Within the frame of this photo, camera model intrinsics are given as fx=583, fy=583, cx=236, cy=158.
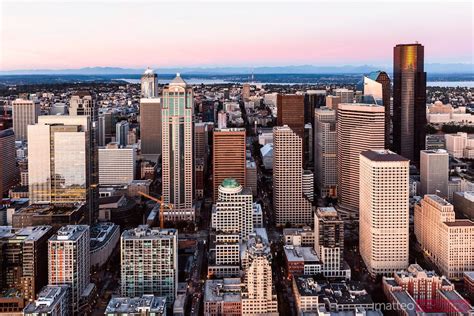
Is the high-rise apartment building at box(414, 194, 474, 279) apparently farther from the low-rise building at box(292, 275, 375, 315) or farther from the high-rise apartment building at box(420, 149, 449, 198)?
the high-rise apartment building at box(420, 149, 449, 198)

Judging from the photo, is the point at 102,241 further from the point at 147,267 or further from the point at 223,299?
the point at 223,299

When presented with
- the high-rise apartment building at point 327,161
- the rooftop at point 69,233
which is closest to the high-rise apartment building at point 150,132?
the high-rise apartment building at point 327,161

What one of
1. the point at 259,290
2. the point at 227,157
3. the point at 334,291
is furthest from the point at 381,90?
the point at 259,290

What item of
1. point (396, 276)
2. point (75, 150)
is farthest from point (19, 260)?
point (396, 276)

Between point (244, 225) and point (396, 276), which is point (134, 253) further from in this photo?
point (396, 276)

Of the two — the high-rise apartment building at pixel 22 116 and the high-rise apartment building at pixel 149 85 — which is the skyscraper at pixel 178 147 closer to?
the high-rise apartment building at pixel 22 116
